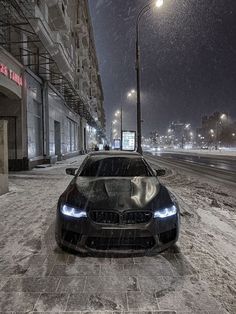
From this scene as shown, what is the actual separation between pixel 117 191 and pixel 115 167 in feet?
4.82

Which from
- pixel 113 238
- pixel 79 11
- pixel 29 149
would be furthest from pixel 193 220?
pixel 79 11

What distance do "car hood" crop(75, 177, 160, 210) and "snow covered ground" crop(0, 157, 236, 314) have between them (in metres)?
0.80

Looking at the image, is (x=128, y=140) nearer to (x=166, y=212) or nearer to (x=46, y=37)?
(x=46, y=37)

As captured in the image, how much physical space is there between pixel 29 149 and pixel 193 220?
12.9 meters

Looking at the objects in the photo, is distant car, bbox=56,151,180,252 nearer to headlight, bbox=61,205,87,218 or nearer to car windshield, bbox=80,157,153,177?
headlight, bbox=61,205,87,218

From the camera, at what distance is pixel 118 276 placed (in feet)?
11.3

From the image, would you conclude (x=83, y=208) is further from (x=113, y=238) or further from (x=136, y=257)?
(x=136, y=257)

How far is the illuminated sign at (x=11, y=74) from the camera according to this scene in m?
13.1

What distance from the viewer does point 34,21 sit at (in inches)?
646

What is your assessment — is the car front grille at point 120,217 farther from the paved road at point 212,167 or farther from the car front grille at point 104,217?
the paved road at point 212,167

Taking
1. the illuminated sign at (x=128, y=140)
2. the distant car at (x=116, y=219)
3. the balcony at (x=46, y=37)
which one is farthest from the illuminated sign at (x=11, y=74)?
the illuminated sign at (x=128, y=140)

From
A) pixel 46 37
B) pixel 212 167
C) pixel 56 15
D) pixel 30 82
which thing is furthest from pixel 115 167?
pixel 56 15

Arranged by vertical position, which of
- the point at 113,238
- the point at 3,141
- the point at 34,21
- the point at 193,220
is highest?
the point at 34,21

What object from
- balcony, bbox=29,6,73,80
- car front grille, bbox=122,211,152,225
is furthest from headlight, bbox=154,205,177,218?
balcony, bbox=29,6,73,80
